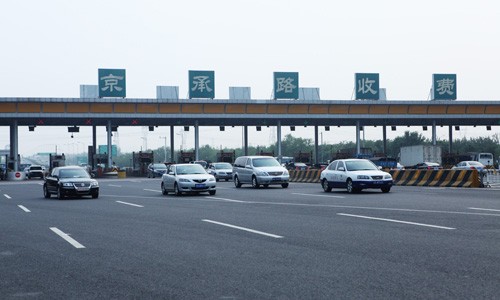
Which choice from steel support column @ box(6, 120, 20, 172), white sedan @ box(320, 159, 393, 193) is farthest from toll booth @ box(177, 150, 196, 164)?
white sedan @ box(320, 159, 393, 193)

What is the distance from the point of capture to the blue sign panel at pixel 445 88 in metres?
61.9

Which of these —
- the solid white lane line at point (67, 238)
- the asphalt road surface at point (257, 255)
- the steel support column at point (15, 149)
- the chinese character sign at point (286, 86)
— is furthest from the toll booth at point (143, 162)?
the solid white lane line at point (67, 238)

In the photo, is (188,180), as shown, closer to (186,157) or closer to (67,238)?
(67,238)

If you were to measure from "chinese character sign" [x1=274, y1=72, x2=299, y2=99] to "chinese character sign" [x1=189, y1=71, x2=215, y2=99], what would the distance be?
5.97 metres

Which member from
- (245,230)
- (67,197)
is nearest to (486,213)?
(245,230)

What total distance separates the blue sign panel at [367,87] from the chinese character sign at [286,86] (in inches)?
228

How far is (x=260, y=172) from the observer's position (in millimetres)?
31219

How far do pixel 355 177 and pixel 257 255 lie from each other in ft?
54.2

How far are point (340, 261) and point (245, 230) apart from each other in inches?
167

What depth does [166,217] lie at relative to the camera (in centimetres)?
1586

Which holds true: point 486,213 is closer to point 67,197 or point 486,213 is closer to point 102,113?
point 67,197

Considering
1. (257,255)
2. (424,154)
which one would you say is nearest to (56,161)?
(424,154)

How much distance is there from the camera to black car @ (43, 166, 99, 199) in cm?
2517

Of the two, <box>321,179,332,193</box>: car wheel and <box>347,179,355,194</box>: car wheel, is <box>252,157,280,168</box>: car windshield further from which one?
<box>347,179,355,194</box>: car wheel
